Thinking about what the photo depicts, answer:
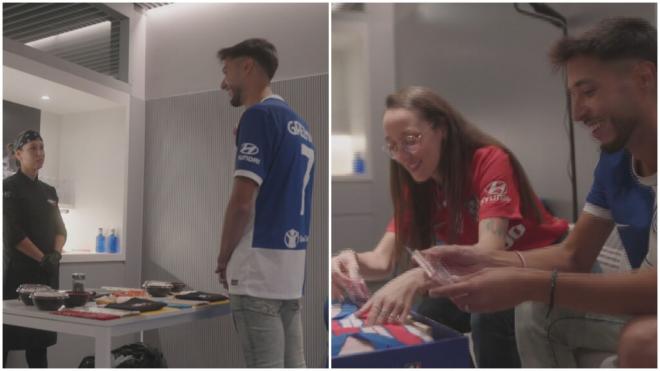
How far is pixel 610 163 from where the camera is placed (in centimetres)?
117

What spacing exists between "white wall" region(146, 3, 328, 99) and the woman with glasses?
1.47 feet

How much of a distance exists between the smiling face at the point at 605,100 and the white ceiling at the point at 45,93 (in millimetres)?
1216

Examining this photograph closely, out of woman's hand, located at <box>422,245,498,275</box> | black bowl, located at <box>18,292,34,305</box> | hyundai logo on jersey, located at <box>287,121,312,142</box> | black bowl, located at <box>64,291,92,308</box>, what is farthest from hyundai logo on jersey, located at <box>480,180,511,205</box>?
black bowl, located at <box>18,292,34,305</box>

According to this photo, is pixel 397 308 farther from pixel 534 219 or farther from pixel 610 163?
pixel 610 163

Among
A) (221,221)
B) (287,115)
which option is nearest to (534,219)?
(287,115)

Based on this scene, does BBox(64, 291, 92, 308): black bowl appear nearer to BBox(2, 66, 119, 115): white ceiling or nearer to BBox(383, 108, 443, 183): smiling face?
BBox(2, 66, 119, 115): white ceiling

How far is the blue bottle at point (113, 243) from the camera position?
139 centimetres

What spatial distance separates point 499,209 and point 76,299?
1.11 m

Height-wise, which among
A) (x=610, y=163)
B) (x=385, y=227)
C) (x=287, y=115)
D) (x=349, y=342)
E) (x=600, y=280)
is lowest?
(x=349, y=342)

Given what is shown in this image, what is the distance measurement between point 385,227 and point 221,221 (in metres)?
0.46

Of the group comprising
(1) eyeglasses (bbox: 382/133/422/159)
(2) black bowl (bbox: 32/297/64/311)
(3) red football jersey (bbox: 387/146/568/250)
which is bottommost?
(2) black bowl (bbox: 32/297/64/311)

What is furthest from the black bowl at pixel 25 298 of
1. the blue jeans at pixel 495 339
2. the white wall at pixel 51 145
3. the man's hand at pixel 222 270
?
the blue jeans at pixel 495 339

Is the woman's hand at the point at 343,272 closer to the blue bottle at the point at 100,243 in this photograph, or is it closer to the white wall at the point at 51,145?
the blue bottle at the point at 100,243

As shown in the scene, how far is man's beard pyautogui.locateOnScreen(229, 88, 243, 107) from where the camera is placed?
1.41 m
